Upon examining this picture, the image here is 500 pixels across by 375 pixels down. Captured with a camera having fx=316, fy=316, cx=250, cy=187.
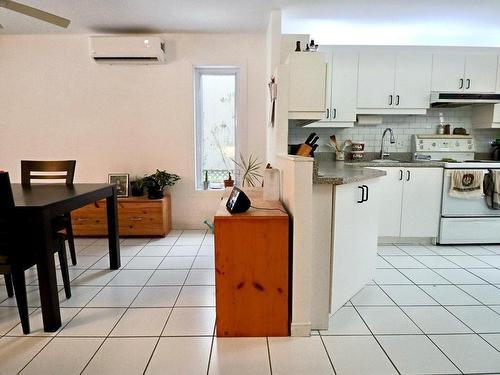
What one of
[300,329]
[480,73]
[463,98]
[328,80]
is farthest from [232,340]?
[480,73]

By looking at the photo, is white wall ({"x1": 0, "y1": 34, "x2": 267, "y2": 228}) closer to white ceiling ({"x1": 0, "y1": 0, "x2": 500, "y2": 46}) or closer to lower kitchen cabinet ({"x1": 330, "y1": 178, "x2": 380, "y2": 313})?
white ceiling ({"x1": 0, "y1": 0, "x2": 500, "y2": 46})

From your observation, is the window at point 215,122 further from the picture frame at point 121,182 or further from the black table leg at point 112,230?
the black table leg at point 112,230

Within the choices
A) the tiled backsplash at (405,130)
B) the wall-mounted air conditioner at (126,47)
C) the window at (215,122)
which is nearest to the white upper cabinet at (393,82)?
the tiled backsplash at (405,130)

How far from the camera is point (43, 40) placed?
12.8ft

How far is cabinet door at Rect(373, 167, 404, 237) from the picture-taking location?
A: 3.55 metres

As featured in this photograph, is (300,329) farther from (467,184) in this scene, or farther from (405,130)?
(405,130)

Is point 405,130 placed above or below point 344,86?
below

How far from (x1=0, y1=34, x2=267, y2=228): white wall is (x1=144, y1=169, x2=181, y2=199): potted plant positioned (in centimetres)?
26

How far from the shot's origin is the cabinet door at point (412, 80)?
3711mm

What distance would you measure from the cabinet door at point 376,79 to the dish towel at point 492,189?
4.30 ft

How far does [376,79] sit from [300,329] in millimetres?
3077

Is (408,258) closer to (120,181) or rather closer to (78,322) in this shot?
(78,322)

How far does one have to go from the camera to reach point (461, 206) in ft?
11.5

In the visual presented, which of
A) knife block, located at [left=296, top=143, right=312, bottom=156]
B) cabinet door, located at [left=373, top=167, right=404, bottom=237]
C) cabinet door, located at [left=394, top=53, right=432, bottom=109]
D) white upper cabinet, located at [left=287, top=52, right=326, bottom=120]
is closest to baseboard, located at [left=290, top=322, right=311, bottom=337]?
knife block, located at [left=296, top=143, right=312, bottom=156]
